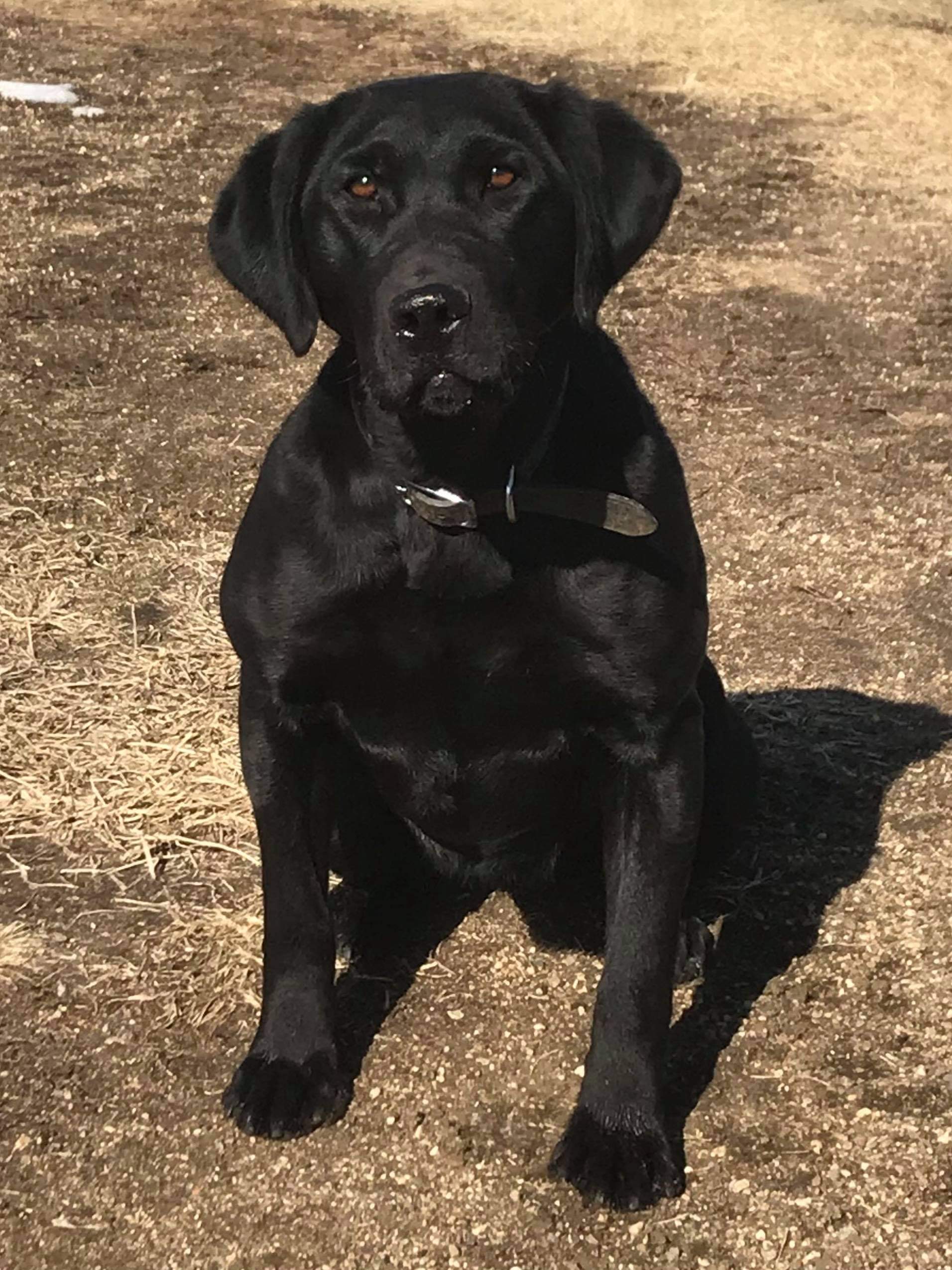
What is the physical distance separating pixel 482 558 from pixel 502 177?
2.23 feet

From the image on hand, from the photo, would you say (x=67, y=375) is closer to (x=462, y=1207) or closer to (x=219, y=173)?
(x=219, y=173)

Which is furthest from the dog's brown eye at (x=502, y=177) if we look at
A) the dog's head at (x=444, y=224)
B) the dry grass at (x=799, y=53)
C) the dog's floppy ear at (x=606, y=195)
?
the dry grass at (x=799, y=53)

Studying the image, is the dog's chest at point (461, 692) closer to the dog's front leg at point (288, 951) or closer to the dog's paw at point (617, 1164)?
the dog's front leg at point (288, 951)

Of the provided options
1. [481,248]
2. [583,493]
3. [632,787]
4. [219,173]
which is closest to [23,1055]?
[632,787]

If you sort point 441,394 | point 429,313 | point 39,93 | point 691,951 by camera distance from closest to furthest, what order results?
point 429,313, point 441,394, point 691,951, point 39,93

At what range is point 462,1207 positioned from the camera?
9.92 ft

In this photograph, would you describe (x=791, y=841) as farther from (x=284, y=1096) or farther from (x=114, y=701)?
(x=114, y=701)

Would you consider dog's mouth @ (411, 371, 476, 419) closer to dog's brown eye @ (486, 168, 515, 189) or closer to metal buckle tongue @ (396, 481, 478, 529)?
metal buckle tongue @ (396, 481, 478, 529)

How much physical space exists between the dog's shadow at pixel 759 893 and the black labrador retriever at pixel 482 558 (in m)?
0.29

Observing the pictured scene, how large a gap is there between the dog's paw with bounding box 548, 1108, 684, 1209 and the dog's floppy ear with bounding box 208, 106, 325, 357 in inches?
61.2

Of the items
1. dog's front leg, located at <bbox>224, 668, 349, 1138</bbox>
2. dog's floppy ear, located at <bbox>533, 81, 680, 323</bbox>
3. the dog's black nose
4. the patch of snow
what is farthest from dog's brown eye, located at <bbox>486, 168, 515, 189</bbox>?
the patch of snow

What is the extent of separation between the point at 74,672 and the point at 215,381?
2.55 meters

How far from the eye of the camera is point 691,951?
3.64m

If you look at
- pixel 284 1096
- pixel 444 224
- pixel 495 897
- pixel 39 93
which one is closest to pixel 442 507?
pixel 444 224
